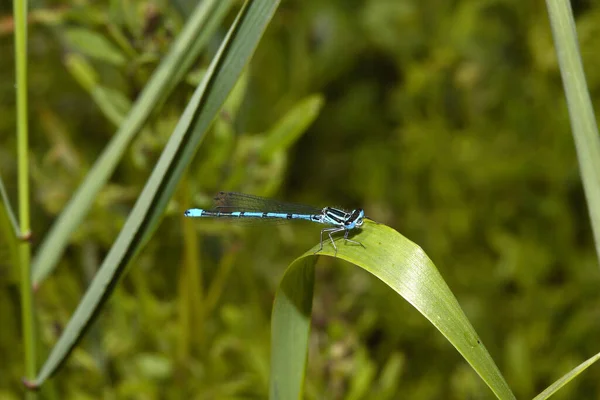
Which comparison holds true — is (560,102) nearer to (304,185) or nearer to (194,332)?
(304,185)

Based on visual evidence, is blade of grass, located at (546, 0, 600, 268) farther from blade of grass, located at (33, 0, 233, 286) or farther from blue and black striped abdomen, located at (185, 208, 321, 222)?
blue and black striped abdomen, located at (185, 208, 321, 222)

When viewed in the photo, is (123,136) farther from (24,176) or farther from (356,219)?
(356,219)

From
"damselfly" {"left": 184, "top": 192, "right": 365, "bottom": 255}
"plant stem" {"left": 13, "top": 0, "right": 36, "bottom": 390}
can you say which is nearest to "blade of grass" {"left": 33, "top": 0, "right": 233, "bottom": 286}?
"plant stem" {"left": 13, "top": 0, "right": 36, "bottom": 390}

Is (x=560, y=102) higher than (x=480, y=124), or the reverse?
(x=560, y=102)

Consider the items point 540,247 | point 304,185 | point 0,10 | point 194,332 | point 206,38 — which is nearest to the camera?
point 206,38

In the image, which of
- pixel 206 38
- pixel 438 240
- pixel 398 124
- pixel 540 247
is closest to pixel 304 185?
pixel 398 124

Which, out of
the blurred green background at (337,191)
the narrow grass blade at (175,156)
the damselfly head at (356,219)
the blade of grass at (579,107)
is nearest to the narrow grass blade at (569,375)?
the blade of grass at (579,107)

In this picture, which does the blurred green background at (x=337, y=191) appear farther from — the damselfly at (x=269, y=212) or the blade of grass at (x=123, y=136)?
the blade of grass at (x=123, y=136)

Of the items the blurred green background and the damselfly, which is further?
the blurred green background
